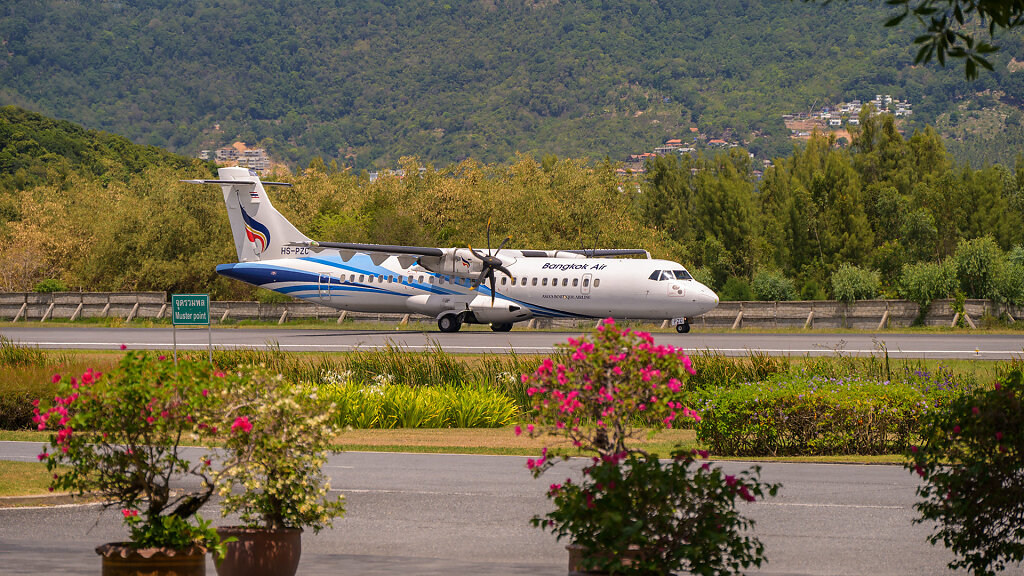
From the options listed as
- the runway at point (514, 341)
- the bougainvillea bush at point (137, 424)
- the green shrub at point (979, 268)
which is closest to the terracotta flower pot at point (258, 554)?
the bougainvillea bush at point (137, 424)

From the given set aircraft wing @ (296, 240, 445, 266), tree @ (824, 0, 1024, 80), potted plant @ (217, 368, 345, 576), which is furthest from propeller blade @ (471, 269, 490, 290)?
tree @ (824, 0, 1024, 80)

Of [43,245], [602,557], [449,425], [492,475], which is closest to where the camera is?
[602,557]

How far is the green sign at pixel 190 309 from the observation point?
2289 cm

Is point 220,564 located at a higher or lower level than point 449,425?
higher

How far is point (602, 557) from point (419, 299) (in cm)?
3788

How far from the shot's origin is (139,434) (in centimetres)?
749

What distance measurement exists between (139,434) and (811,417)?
40.0 ft

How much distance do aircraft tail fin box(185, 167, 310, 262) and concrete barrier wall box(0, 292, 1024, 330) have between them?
528 centimetres

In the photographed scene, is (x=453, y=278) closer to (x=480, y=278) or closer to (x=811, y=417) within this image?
(x=480, y=278)

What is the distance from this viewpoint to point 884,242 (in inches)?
2571

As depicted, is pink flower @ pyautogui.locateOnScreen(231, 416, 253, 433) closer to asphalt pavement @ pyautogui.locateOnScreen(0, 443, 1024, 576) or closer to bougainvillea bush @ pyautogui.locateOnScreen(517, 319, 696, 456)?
bougainvillea bush @ pyautogui.locateOnScreen(517, 319, 696, 456)

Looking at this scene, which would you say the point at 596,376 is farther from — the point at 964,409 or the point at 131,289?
the point at 131,289

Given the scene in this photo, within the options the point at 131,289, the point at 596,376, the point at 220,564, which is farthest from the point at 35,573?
the point at 131,289

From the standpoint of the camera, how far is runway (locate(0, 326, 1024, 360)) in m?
32.2
